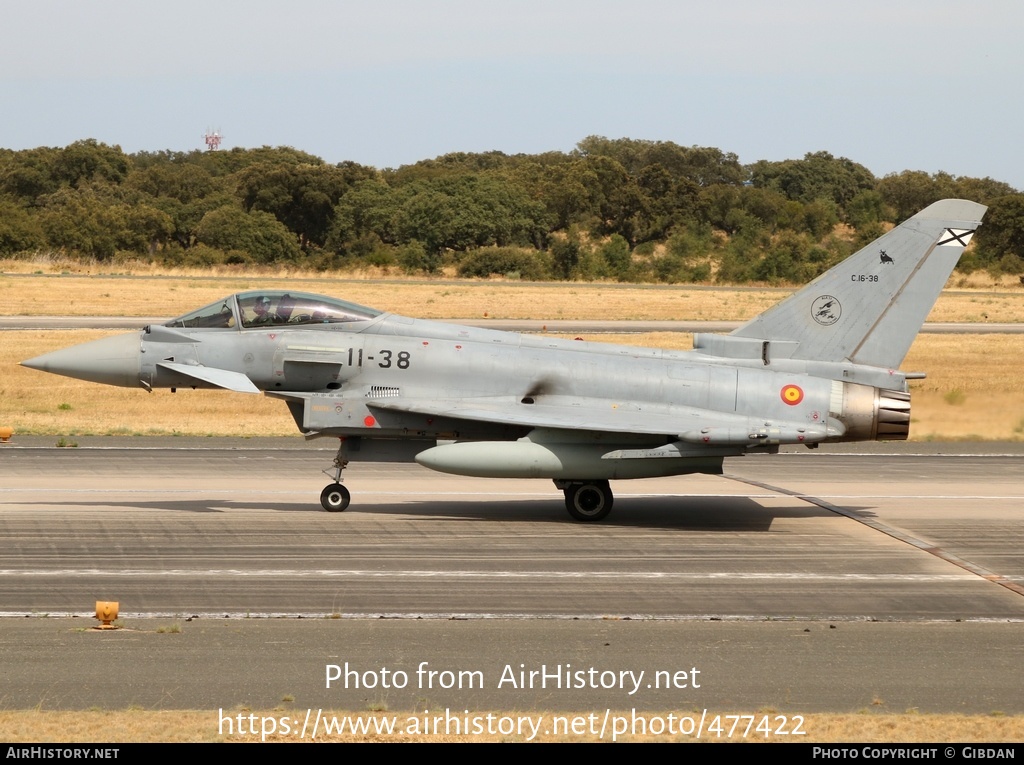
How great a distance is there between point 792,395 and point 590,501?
10.4 ft

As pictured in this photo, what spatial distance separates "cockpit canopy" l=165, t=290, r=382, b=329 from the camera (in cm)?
1736

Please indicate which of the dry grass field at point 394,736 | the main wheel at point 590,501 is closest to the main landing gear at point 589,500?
the main wheel at point 590,501

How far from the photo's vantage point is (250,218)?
82.9 meters

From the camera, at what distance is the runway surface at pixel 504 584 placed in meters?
A: 10.1

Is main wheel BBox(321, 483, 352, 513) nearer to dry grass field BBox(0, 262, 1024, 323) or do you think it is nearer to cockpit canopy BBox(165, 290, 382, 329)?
cockpit canopy BBox(165, 290, 382, 329)

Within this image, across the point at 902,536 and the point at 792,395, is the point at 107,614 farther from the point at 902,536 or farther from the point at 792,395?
the point at 902,536

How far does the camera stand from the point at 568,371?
683 inches

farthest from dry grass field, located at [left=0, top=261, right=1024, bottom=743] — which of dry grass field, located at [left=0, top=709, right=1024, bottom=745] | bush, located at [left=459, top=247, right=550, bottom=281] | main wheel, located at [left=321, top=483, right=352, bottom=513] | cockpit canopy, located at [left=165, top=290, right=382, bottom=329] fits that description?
cockpit canopy, located at [left=165, top=290, right=382, bottom=329]

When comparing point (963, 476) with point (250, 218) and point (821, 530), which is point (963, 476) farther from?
point (250, 218)

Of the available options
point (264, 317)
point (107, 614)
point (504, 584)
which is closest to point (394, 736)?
point (107, 614)

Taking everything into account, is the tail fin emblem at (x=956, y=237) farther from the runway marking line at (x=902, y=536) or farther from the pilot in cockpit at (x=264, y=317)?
the pilot in cockpit at (x=264, y=317)

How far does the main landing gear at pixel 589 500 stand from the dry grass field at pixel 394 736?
8.21 meters

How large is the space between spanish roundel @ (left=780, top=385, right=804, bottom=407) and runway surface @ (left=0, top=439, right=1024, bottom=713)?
1.79 meters
